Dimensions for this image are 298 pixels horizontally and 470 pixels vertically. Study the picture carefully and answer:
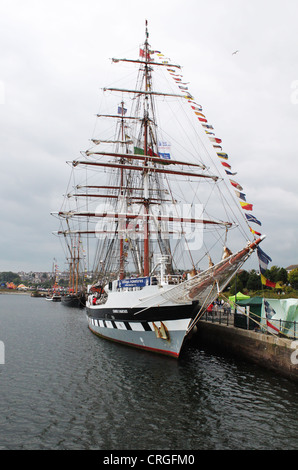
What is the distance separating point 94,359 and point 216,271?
29.3ft

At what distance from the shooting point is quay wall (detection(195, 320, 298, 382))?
15953mm

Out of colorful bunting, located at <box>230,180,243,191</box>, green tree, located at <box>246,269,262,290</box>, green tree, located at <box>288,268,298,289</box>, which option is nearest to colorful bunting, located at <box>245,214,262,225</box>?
colorful bunting, located at <box>230,180,243,191</box>

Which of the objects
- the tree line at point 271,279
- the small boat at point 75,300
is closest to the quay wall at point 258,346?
the tree line at point 271,279

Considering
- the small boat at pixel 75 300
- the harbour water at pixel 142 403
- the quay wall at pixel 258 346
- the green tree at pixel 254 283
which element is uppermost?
the green tree at pixel 254 283

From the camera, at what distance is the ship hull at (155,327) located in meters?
18.9

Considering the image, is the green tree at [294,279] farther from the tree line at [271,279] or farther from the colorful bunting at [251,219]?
the colorful bunting at [251,219]

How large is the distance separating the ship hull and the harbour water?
829 millimetres

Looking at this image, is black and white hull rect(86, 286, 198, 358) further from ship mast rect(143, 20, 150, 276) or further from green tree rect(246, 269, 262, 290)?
green tree rect(246, 269, 262, 290)

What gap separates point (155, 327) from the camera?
780 inches

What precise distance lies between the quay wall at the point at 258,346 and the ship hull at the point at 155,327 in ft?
12.6

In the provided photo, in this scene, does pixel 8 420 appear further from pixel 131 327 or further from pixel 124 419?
pixel 131 327
